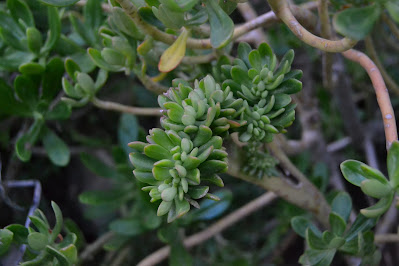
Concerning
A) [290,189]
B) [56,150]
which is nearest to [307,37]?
[290,189]

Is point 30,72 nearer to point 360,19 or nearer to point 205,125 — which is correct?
point 205,125

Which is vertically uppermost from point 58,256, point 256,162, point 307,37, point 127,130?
point 307,37

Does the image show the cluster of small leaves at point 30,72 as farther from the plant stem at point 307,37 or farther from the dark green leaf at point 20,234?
the plant stem at point 307,37

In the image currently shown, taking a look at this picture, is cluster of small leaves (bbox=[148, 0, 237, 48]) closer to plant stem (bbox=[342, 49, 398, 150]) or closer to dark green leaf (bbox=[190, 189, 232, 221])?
plant stem (bbox=[342, 49, 398, 150])

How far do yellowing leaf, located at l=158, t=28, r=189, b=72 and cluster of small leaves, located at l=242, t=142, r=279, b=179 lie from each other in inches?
7.6

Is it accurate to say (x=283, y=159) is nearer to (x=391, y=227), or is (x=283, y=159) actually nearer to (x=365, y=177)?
(x=365, y=177)

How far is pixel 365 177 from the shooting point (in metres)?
0.64

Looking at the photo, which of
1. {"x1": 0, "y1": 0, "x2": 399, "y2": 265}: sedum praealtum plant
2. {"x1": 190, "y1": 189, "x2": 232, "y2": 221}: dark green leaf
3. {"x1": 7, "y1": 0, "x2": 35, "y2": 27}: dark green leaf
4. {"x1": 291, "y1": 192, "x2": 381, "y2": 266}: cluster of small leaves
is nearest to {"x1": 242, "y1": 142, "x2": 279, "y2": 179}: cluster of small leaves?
{"x1": 0, "y1": 0, "x2": 399, "y2": 265}: sedum praealtum plant

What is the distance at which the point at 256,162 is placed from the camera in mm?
782

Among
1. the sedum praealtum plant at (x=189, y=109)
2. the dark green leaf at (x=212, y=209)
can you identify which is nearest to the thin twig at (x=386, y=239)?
the sedum praealtum plant at (x=189, y=109)

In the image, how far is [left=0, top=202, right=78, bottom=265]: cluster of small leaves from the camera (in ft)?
2.40

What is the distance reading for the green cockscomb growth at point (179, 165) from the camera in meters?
0.58

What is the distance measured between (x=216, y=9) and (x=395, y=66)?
3.44 ft

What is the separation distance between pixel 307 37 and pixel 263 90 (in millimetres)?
103
